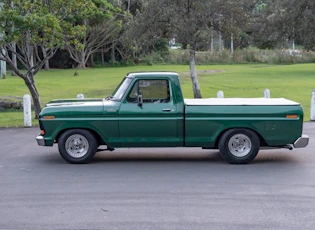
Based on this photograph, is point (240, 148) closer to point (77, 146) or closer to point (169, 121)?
point (169, 121)

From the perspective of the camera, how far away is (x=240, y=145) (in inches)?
367

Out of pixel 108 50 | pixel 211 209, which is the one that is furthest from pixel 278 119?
pixel 108 50

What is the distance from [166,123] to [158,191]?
213 cm

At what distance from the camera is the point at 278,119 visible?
30.1 ft

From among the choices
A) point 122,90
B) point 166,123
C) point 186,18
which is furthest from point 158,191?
point 186,18

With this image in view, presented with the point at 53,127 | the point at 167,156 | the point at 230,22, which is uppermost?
the point at 230,22

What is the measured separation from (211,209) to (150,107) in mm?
3274

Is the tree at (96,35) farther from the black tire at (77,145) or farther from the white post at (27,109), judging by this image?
the black tire at (77,145)

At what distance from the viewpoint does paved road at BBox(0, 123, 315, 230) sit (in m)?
6.05

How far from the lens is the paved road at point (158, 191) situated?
6.05 meters

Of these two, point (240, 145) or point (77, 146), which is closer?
point (240, 145)

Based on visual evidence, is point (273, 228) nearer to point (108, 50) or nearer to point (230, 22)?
point (230, 22)

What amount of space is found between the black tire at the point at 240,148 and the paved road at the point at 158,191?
0.18m

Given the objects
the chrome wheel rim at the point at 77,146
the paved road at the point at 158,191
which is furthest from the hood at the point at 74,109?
the paved road at the point at 158,191
